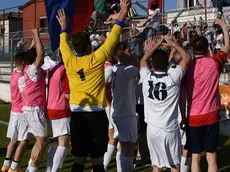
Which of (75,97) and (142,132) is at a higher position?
→ (75,97)

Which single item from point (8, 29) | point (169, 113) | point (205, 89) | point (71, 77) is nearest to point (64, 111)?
point (71, 77)

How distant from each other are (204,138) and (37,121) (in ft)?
8.73

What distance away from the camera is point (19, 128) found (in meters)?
7.18

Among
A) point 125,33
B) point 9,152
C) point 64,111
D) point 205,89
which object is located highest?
point 125,33

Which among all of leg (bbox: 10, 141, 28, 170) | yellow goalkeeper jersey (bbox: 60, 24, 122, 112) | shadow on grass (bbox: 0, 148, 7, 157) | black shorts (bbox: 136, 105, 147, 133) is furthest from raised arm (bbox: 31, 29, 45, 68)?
shadow on grass (bbox: 0, 148, 7, 157)

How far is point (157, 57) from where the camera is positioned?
5.34 metres

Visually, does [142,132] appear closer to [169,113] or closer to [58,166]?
[58,166]

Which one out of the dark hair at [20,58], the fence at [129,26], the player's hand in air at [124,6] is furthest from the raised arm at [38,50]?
the fence at [129,26]

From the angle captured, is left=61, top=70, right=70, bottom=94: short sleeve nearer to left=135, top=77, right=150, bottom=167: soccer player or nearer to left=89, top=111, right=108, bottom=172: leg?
left=89, top=111, right=108, bottom=172: leg

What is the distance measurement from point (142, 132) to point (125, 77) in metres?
2.00

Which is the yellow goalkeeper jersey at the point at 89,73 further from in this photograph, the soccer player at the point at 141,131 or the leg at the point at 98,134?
the soccer player at the point at 141,131

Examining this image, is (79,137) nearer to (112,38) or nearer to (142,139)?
(112,38)

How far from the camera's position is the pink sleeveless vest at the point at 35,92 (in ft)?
21.3

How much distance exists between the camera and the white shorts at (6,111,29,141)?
7.11 m
